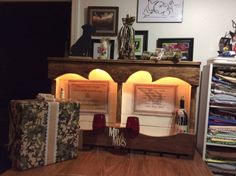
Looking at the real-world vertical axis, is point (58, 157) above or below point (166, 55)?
below

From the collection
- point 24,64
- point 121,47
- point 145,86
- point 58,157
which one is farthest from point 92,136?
point 24,64

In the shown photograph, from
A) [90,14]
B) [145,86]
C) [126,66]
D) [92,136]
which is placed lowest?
[92,136]

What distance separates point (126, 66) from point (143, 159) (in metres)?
0.53

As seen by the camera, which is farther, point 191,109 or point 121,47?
point 121,47

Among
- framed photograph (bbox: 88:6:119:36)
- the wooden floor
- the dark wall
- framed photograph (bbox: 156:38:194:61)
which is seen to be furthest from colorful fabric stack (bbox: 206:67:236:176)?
the dark wall

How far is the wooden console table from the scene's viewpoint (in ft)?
4.49

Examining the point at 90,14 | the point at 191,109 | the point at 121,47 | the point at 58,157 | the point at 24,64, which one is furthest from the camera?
the point at 24,64

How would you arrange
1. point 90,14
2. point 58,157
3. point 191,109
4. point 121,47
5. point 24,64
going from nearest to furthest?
1. point 58,157
2. point 191,109
3. point 121,47
4. point 90,14
5. point 24,64

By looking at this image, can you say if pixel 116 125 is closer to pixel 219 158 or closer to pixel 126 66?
pixel 126 66

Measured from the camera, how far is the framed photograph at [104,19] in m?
1.81

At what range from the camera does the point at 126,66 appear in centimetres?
144

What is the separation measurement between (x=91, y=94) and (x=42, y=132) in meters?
0.49

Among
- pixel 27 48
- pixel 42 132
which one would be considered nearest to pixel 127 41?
pixel 42 132

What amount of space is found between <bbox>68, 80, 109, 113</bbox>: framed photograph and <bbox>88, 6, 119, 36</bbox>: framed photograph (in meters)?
0.44
